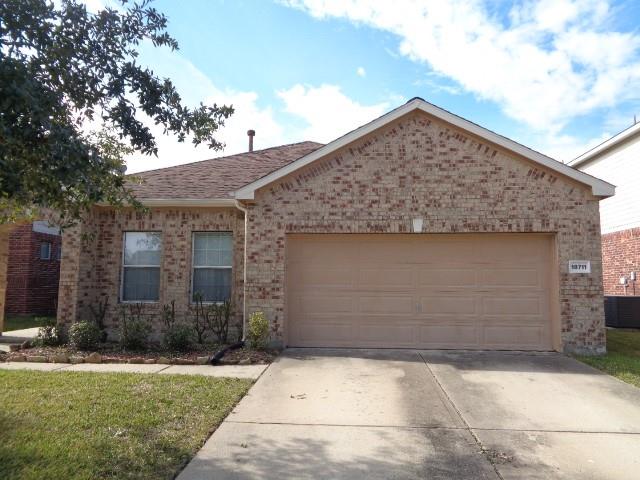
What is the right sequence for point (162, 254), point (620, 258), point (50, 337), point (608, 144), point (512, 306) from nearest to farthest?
point (512, 306) < point (50, 337) < point (162, 254) < point (620, 258) < point (608, 144)

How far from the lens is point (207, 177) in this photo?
12203 millimetres

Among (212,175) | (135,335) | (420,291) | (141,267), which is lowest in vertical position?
(135,335)

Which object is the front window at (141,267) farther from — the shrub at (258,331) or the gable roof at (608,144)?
the gable roof at (608,144)

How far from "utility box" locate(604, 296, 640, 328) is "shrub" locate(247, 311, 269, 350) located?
34.3ft

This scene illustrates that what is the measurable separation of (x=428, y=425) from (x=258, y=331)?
4486mm

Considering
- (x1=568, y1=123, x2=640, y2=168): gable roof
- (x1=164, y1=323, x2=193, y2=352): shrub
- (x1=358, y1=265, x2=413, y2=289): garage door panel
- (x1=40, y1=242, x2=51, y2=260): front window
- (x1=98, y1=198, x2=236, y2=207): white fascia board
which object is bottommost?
(x1=164, y1=323, x2=193, y2=352): shrub

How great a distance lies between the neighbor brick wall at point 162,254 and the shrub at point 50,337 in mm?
605

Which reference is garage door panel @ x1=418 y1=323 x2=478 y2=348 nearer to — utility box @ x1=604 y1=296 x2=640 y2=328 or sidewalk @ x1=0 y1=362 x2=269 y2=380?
sidewalk @ x1=0 y1=362 x2=269 y2=380

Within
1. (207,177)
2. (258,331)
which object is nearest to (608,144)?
Answer: (207,177)

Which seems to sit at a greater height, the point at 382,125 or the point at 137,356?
the point at 382,125

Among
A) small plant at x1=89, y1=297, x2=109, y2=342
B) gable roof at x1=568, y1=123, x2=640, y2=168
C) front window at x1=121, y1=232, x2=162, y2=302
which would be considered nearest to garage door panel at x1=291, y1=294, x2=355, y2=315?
front window at x1=121, y1=232, x2=162, y2=302

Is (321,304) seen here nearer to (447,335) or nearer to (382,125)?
(447,335)

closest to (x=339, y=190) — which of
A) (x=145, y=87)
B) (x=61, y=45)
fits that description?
(x=145, y=87)

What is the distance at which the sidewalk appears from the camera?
24.6 feet
